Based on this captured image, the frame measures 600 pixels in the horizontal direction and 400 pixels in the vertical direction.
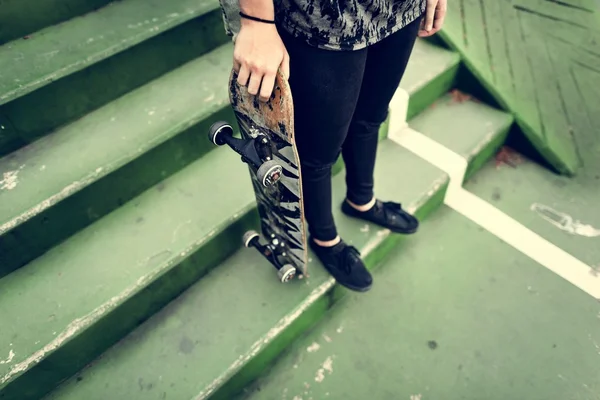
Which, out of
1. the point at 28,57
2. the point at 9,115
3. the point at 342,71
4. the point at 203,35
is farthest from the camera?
the point at 203,35

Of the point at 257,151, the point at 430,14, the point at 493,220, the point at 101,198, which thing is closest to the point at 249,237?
the point at 257,151

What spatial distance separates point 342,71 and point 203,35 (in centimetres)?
112

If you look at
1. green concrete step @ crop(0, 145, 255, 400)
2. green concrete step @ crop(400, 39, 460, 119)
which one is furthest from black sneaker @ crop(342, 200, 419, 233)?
green concrete step @ crop(400, 39, 460, 119)

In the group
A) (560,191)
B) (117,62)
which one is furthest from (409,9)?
(560,191)

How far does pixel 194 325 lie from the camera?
4.71 feet

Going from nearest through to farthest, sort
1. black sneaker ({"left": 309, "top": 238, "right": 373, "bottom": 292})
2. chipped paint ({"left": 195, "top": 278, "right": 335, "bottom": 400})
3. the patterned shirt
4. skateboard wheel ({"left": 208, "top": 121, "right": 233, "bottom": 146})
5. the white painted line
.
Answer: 1. the patterned shirt
2. skateboard wheel ({"left": 208, "top": 121, "right": 233, "bottom": 146})
3. chipped paint ({"left": 195, "top": 278, "right": 335, "bottom": 400})
4. black sneaker ({"left": 309, "top": 238, "right": 373, "bottom": 292})
5. the white painted line

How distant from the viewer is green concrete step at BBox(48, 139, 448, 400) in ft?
4.30

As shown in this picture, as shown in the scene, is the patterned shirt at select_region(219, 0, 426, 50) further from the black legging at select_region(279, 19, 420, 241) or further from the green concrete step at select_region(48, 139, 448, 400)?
the green concrete step at select_region(48, 139, 448, 400)

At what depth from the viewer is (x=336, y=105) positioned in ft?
3.26

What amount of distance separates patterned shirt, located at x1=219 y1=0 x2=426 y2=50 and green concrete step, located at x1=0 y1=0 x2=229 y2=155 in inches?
35.7

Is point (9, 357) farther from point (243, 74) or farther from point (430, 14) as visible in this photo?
point (430, 14)

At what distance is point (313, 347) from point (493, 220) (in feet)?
3.58

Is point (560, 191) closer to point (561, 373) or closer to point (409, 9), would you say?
point (561, 373)

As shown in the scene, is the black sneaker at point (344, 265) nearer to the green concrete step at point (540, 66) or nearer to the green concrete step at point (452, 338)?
the green concrete step at point (452, 338)
